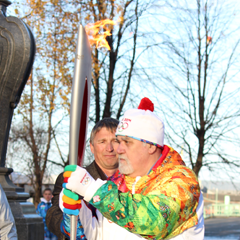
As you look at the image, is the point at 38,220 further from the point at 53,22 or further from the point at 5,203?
the point at 53,22

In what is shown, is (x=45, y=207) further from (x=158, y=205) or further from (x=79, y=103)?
(x=158, y=205)

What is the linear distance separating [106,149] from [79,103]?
3.93 feet

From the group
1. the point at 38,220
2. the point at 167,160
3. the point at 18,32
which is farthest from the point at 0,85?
the point at 167,160

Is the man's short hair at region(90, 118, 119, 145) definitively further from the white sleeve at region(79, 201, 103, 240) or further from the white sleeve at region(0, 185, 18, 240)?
the white sleeve at region(79, 201, 103, 240)

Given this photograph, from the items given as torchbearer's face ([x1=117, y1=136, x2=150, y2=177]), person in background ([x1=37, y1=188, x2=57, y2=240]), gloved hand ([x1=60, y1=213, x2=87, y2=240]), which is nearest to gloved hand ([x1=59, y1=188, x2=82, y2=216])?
gloved hand ([x1=60, y1=213, x2=87, y2=240])

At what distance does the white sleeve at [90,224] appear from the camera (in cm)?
205

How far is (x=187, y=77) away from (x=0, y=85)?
6.75m

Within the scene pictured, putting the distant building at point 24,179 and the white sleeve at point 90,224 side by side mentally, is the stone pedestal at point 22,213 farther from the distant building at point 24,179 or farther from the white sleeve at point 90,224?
the distant building at point 24,179

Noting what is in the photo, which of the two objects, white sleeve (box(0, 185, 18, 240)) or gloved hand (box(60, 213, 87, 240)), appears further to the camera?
white sleeve (box(0, 185, 18, 240))

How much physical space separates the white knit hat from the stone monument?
3.27m

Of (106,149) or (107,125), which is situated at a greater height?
(107,125)

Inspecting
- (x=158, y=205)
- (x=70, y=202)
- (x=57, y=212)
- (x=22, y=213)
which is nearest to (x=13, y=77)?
(x=22, y=213)

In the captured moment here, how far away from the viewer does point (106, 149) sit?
9.82 feet

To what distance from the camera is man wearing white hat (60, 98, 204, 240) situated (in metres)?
1.63
